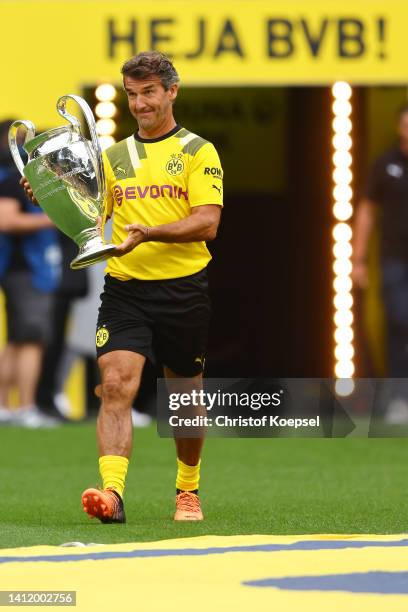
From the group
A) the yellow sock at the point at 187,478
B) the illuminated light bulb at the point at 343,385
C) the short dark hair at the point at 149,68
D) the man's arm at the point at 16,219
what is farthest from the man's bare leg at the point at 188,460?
the illuminated light bulb at the point at 343,385

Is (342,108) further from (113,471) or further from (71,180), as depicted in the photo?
(113,471)

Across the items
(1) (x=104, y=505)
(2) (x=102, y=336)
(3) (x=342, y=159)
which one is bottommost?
(1) (x=104, y=505)

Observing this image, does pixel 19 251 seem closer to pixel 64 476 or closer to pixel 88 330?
pixel 88 330

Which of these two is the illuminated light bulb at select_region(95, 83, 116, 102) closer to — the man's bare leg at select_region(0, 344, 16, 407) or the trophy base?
the man's bare leg at select_region(0, 344, 16, 407)

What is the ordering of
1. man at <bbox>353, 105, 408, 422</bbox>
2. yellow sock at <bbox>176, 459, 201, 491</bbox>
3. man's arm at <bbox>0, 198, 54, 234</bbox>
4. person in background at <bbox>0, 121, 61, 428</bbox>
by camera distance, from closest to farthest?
yellow sock at <bbox>176, 459, 201, 491</bbox>, man's arm at <bbox>0, 198, 54, 234</bbox>, person in background at <bbox>0, 121, 61, 428</bbox>, man at <bbox>353, 105, 408, 422</bbox>

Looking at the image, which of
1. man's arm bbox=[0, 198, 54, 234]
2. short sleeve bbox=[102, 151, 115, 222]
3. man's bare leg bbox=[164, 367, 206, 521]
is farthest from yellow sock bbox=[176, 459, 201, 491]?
man's arm bbox=[0, 198, 54, 234]

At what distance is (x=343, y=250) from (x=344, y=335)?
2.39 feet

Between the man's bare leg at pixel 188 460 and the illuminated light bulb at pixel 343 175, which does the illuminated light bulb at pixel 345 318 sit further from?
the man's bare leg at pixel 188 460

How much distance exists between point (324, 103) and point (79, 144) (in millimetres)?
7649

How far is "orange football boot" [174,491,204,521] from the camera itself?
27.3 feet

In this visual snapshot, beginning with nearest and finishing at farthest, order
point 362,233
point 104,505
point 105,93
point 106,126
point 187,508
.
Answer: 1. point 104,505
2. point 187,508
3. point 362,233
4. point 106,126
5. point 105,93

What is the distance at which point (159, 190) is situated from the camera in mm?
8141

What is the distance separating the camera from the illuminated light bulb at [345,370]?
50.0 ft

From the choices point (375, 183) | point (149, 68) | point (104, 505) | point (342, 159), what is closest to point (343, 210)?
point (342, 159)
